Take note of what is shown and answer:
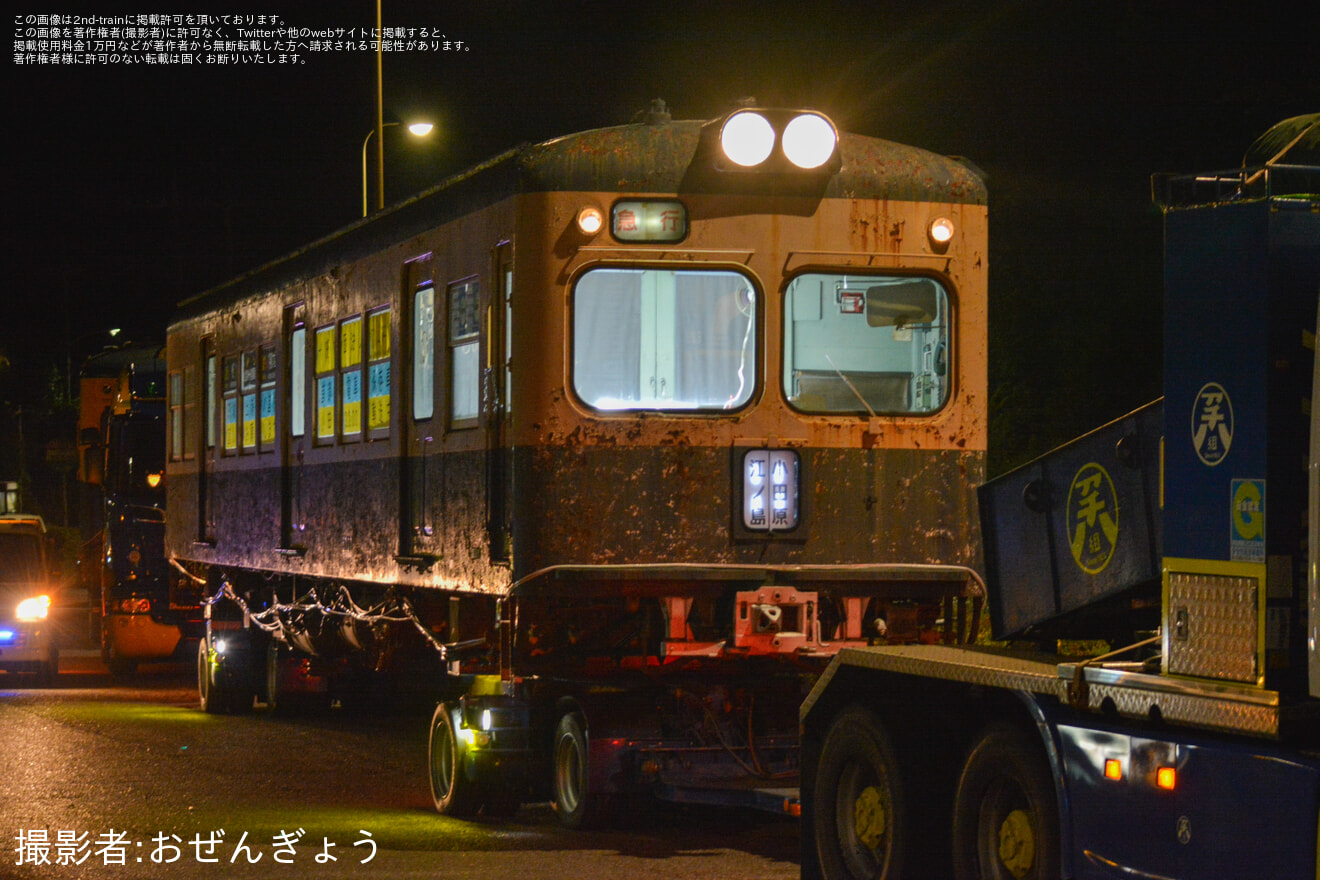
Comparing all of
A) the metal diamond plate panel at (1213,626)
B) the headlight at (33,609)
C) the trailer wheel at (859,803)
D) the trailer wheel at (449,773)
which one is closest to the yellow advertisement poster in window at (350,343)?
the trailer wheel at (449,773)

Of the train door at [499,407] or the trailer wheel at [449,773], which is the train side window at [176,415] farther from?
the train door at [499,407]

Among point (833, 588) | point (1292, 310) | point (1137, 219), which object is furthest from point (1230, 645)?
point (1137, 219)

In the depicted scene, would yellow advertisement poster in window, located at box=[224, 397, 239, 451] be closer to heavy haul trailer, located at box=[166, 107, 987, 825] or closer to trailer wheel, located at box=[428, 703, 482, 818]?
trailer wheel, located at box=[428, 703, 482, 818]

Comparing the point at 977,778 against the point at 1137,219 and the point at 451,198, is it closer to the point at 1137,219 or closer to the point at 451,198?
the point at 451,198

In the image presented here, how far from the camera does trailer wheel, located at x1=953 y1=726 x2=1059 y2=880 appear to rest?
662 cm

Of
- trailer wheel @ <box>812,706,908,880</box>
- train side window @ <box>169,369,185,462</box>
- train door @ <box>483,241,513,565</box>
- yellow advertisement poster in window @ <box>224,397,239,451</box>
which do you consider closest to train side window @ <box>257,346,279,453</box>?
yellow advertisement poster in window @ <box>224,397,239,451</box>

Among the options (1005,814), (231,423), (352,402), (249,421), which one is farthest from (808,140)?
(231,423)

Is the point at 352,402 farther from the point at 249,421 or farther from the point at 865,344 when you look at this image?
the point at 865,344

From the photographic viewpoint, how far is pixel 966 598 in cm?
1084

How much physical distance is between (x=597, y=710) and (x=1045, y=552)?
343 cm

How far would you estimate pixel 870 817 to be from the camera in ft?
25.8

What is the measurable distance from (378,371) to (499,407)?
2.51 metres

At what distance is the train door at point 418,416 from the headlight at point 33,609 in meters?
9.05

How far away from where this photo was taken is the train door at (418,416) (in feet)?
39.0
